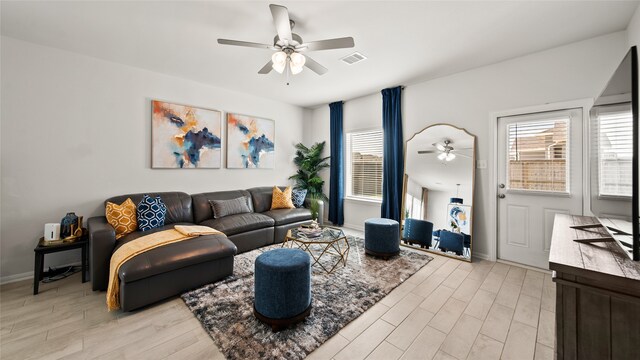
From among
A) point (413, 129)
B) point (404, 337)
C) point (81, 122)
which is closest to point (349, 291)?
point (404, 337)

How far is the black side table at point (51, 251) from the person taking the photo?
7.80ft

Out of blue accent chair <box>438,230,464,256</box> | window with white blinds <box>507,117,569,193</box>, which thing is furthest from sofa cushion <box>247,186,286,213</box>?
window with white blinds <box>507,117,569,193</box>

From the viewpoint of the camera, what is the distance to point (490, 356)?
163 cm

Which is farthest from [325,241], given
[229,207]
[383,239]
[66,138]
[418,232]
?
[66,138]

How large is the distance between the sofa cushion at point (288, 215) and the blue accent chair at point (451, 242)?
7.43 feet

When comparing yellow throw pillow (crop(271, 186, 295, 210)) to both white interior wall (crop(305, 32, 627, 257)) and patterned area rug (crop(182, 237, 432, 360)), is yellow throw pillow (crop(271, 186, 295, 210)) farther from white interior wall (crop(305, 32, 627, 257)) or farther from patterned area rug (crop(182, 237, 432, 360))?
white interior wall (crop(305, 32, 627, 257))

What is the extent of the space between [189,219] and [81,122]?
1.81 metres

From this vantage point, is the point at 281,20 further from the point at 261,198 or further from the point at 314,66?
the point at 261,198

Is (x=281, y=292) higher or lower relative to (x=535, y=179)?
lower

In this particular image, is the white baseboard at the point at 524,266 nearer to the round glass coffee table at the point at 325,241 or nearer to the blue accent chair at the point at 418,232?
the blue accent chair at the point at 418,232

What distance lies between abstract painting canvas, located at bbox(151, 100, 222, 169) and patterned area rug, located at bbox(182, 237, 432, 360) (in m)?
1.87

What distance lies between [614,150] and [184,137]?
188 inches

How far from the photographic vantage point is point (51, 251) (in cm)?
244

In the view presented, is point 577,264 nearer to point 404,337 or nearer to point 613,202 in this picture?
point 613,202
